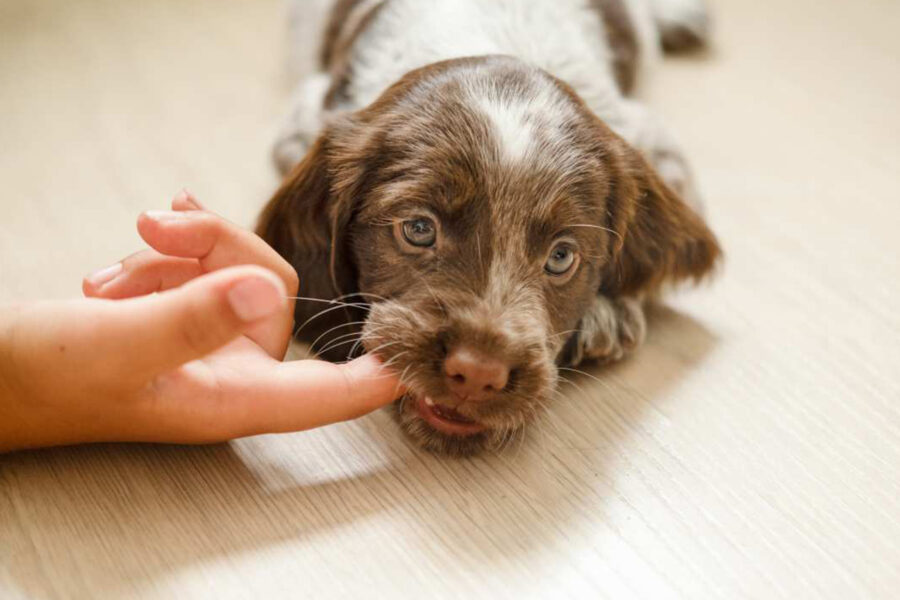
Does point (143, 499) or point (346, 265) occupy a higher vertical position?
point (346, 265)

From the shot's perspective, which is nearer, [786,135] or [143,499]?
[143,499]

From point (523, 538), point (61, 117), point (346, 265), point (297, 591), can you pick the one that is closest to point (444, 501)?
point (523, 538)

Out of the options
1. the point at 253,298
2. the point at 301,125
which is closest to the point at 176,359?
the point at 253,298

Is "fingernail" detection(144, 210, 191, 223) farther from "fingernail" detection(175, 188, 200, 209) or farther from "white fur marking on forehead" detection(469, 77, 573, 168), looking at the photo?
"white fur marking on forehead" detection(469, 77, 573, 168)

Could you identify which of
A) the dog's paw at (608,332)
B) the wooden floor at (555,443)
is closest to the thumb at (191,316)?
the wooden floor at (555,443)

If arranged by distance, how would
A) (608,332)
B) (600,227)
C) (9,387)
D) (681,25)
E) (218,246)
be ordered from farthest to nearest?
(681,25), (608,332), (600,227), (218,246), (9,387)

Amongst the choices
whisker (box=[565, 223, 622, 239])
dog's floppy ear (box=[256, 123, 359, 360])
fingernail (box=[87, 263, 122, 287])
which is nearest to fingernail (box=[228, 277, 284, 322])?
fingernail (box=[87, 263, 122, 287])

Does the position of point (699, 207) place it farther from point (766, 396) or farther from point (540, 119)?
point (540, 119)

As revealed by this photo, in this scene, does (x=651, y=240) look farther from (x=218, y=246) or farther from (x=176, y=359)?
(x=176, y=359)
